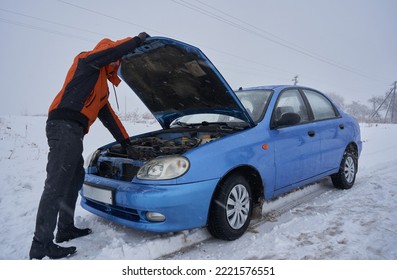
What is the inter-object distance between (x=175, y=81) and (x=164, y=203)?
1724 millimetres

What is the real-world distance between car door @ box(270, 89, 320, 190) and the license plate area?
174 cm

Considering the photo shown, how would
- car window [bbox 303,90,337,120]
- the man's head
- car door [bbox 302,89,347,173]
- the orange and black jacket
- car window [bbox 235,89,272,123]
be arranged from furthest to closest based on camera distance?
car window [bbox 303,90,337,120] → car door [bbox 302,89,347,173] → car window [bbox 235,89,272,123] → the man's head → the orange and black jacket

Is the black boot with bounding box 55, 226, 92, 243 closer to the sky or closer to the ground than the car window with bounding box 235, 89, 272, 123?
closer to the ground

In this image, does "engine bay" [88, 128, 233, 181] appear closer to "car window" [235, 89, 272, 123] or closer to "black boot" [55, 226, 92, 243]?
"car window" [235, 89, 272, 123]

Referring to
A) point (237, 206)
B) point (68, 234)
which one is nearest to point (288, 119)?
point (237, 206)

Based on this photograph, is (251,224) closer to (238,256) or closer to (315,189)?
(238,256)

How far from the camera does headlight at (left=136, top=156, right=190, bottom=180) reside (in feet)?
7.75

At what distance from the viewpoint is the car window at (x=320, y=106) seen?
13.0 ft

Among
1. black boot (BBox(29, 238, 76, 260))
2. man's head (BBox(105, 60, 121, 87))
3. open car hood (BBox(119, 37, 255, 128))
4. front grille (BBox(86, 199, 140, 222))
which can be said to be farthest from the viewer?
open car hood (BBox(119, 37, 255, 128))

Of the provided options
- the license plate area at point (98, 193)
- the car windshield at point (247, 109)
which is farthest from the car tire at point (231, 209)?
the license plate area at point (98, 193)

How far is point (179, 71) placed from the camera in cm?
321

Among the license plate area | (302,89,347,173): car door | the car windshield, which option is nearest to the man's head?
the license plate area

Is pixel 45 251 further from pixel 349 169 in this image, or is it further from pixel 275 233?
pixel 349 169
